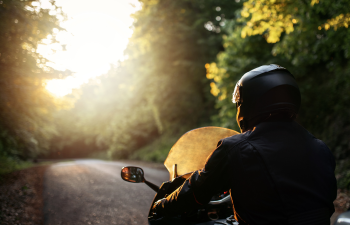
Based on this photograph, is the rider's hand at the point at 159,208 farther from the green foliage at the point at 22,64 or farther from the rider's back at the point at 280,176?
the green foliage at the point at 22,64

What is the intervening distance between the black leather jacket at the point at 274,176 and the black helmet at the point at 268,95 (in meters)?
0.10

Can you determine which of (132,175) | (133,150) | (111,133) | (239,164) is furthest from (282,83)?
(111,133)

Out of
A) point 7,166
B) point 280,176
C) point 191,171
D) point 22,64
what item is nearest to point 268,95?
point 280,176

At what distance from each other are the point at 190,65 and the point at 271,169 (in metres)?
16.0

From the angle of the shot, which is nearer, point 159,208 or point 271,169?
point 271,169

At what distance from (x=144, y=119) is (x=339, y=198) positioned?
19008mm

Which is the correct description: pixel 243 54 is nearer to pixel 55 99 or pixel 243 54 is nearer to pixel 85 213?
pixel 55 99

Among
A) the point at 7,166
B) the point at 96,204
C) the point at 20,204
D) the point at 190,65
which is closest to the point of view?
the point at 20,204

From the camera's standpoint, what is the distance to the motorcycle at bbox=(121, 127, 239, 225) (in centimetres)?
172

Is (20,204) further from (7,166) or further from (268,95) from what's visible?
(7,166)

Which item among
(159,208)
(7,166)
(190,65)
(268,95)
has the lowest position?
(7,166)

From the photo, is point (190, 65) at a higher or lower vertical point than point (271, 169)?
higher

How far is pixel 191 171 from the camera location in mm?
1922

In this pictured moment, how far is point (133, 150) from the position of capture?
22188 millimetres
